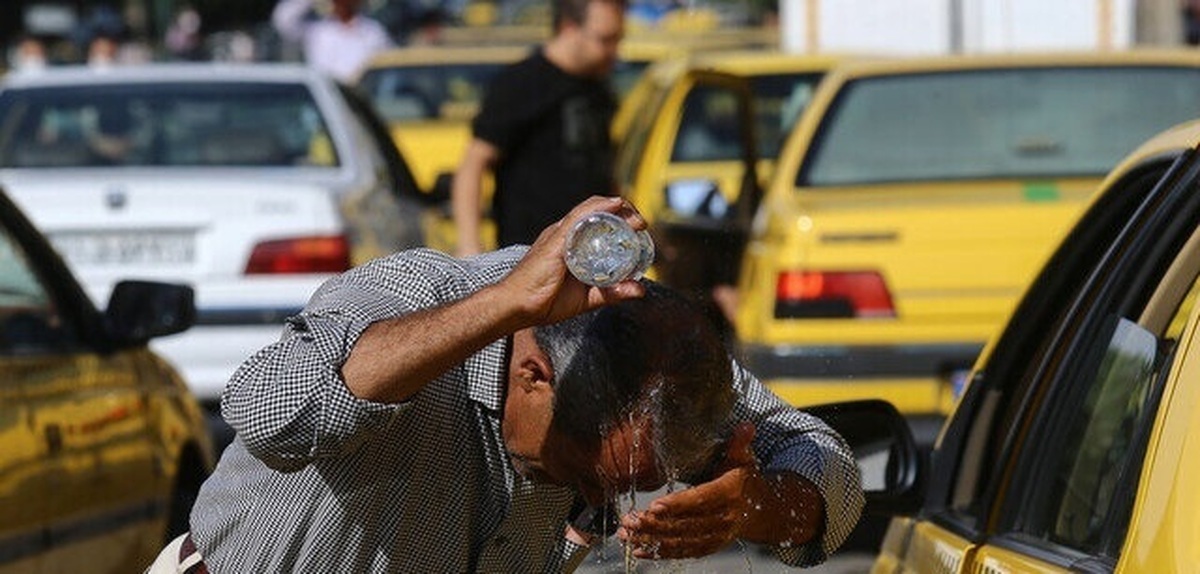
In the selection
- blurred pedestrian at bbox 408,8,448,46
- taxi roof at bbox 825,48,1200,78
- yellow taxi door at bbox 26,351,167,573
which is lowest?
blurred pedestrian at bbox 408,8,448,46

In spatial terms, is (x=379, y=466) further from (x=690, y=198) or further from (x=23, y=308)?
(x=690, y=198)

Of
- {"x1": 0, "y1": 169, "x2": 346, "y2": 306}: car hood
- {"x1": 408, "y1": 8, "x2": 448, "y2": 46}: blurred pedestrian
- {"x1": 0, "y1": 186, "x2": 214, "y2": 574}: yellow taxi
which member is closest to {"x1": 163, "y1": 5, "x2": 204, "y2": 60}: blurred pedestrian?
{"x1": 408, "y1": 8, "x2": 448, "y2": 46}: blurred pedestrian

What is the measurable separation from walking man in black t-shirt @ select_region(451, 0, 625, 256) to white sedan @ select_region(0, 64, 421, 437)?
765 mm

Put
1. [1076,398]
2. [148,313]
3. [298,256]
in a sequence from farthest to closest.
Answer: [298,256] < [148,313] < [1076,398]

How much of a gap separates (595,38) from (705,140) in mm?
3138

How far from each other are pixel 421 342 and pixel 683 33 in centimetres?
2085

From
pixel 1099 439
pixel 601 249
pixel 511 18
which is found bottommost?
pixel 511 18

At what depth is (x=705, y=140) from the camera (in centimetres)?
1315

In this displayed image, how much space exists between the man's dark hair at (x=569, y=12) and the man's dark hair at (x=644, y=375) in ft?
22.8

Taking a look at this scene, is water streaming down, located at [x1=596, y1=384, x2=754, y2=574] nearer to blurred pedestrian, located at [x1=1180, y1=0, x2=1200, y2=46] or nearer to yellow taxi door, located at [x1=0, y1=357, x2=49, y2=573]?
yellow taxi door, located at [x1=0, y1=357, x2=49, y2=573]

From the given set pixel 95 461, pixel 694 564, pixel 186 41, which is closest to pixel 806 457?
pixel 694 564

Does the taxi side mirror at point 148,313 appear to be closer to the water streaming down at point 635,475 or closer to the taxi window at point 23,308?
the taxi window at point 23,308

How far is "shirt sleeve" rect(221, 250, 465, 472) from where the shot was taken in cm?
310

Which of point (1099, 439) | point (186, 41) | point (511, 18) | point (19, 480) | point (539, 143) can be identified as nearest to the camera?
point (1099, 439)
